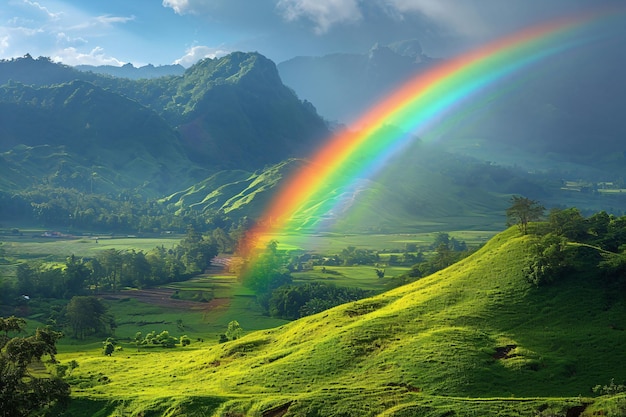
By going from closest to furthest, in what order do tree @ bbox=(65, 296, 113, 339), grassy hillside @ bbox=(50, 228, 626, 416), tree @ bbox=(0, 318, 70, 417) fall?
grassy hillside @ bbox=(50, 228, 626, 416), tree @ bbox=(0, 318, 70, 417), tree @ bbox=(65, 296, 113, 339)

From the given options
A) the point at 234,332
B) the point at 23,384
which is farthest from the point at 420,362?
the point at 234,332

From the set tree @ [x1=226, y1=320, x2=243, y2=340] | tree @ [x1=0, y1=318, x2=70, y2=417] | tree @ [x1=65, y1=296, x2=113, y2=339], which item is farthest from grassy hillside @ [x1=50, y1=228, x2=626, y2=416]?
tree @ [x1=65, y1=296, x2=113, y2=339]

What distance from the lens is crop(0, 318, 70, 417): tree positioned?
61.0 meters

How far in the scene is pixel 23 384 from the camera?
63.1 meters

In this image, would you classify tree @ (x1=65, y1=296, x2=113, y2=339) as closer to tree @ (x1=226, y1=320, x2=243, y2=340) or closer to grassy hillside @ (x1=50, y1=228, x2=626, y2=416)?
tree @ (x1=226, y1=320, x2=243, y2=340)

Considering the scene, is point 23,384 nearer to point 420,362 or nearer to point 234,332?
point 420,362

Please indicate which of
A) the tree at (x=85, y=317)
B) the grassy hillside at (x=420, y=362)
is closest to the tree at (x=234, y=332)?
the grassy hillside at (x=420, y=362)

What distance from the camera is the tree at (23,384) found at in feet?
200

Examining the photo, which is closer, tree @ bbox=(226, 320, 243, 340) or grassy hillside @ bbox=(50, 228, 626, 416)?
grassy hillside @ bbox=(50, 228, 626, 416)

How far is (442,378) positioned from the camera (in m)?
62.8

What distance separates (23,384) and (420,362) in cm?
4797

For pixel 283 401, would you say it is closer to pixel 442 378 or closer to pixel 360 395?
pixel 360 395

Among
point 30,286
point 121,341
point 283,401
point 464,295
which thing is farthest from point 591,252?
point 30,286

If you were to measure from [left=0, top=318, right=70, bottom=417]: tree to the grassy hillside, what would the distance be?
4.25m
